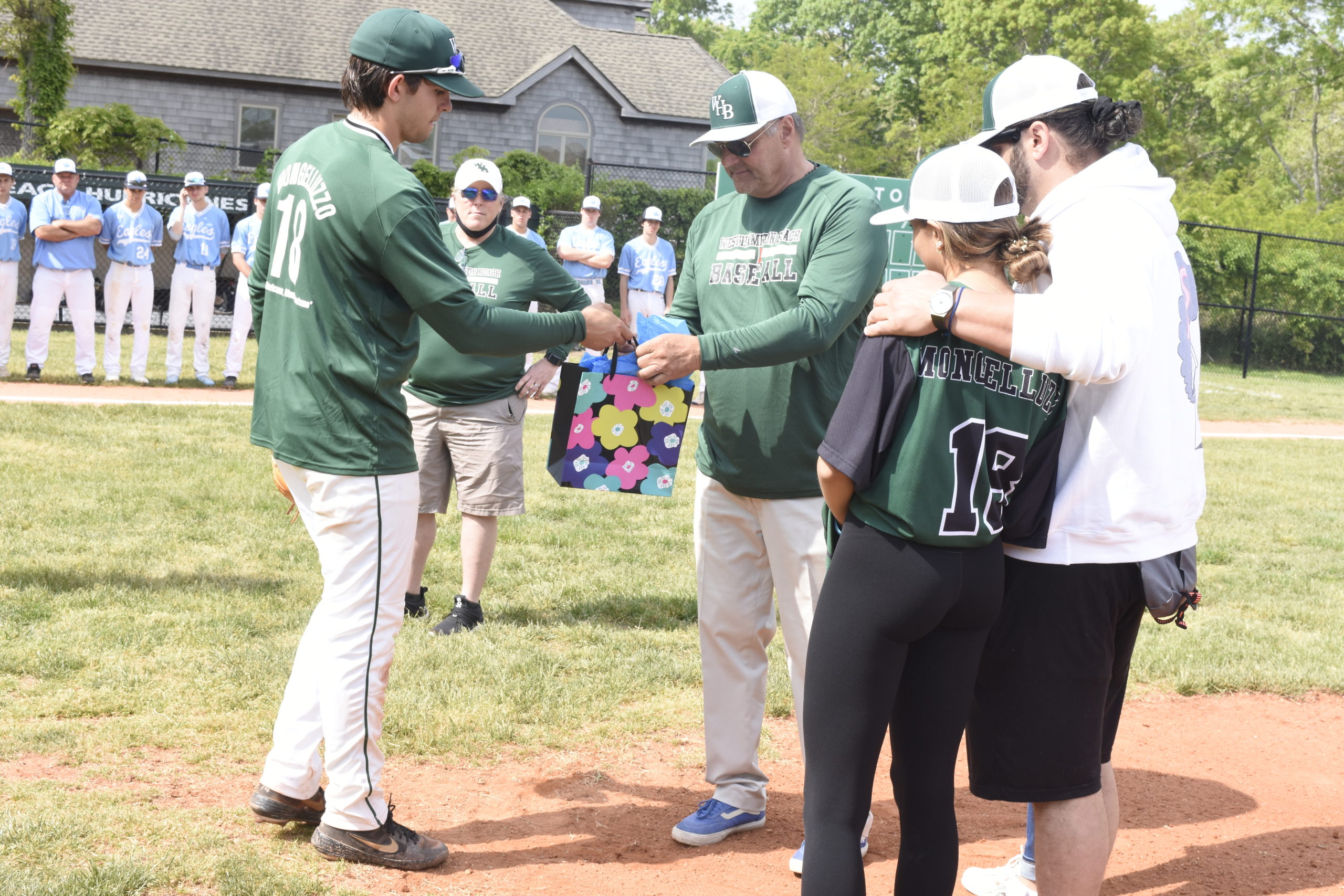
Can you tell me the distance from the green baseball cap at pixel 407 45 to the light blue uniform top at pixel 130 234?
39.6ft

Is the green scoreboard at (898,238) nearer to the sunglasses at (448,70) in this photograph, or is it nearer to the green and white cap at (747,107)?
the green and white cap at (747,107)

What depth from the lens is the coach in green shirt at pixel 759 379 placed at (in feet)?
12.0

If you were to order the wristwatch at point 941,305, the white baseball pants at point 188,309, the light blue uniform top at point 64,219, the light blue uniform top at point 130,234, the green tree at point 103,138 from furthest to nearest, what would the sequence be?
the green tree at point 103,138, the white baseball pants at point 188,309, the light blue uniform top at point 130,234, the light blue uniform top at point 64,219, the wristwatch at point 941,305

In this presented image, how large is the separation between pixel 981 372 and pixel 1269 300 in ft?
90.6

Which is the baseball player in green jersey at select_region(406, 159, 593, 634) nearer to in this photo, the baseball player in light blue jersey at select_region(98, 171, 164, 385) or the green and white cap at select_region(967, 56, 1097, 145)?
the green and white cap at select_region(967, 56, 1097, 145)

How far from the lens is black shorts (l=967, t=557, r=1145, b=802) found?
2.79 m

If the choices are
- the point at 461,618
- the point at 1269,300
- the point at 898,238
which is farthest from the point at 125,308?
the point at 1269,300

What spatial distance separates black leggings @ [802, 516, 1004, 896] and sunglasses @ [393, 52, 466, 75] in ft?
5.91

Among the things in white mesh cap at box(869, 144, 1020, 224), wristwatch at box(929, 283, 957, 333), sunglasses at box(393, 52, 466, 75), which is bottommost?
wristwatch at box(929, 283, 957, 333)

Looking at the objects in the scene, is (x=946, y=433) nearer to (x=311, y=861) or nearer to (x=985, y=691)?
(x=985, y=691)

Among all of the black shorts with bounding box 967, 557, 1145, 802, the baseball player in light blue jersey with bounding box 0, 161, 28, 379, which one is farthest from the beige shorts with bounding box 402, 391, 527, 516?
the baseball player in light blue jersey with bounding box 0, 161, 28, 379

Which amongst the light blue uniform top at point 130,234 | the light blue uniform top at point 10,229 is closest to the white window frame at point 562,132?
the light blue uniform top at point 130,234

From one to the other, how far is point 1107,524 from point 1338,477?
1141 centimetres

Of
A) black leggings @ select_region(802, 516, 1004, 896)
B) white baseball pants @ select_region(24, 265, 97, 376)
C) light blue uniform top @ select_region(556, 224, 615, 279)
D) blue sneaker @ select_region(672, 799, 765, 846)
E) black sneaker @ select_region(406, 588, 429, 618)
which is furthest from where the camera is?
light blue uniform top @ select_region(556, 224, 615, 279)
